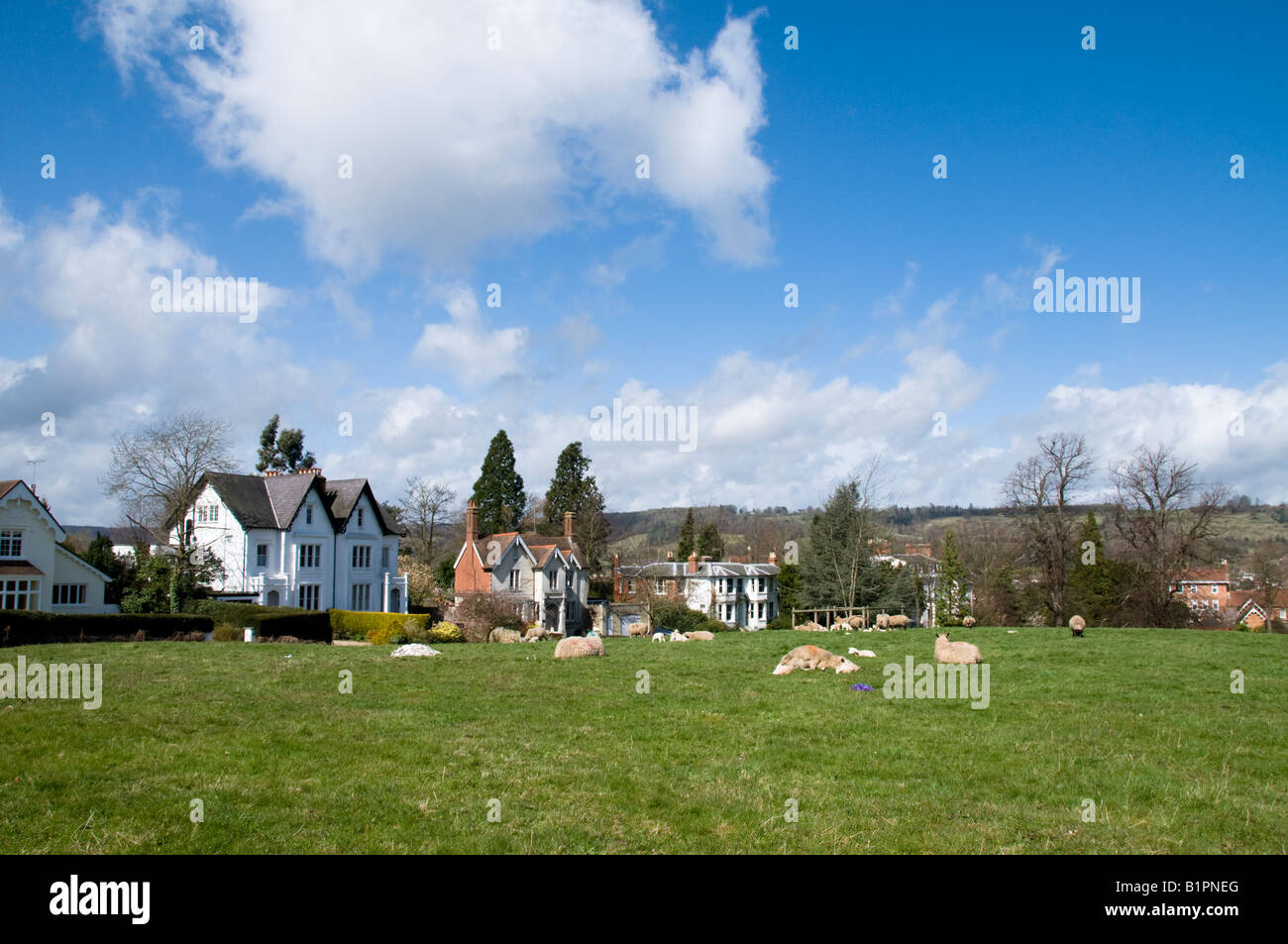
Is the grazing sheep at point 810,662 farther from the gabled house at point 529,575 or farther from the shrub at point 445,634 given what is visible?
the gabled house at point 529,575

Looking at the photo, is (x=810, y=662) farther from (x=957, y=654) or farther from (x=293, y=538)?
(x=293, y=538)

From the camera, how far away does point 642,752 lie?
39.8ft

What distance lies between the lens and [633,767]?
11.4 meters

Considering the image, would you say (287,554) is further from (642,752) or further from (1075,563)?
(1075,563)

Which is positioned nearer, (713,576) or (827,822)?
Answer: (827,822)

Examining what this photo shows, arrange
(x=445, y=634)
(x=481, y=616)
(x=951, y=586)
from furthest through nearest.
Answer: (x=951, y=586), (x=481, y=616), (x=445, y=634)

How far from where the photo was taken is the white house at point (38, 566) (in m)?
41.4

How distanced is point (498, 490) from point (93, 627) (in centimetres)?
4628

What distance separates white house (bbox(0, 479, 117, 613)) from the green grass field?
29.3 meters

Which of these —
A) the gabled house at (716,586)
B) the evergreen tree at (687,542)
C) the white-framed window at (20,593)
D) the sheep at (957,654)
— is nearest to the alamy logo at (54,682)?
the sheep at (957,654)

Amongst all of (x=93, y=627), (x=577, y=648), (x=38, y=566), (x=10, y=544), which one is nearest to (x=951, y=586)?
(x=577, y=648)
